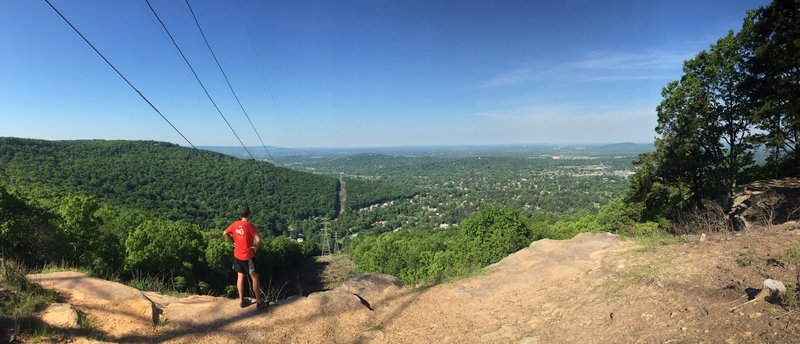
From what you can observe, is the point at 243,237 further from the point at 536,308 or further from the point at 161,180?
the point at 161,180

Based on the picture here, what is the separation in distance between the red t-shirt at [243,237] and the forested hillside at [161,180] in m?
27.7

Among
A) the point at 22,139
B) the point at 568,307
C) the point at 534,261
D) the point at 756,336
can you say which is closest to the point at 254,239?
the point at 568,307

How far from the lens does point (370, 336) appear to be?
6.65m

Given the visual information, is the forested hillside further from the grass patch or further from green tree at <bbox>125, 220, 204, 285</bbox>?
the grass patch

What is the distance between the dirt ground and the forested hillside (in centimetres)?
2767

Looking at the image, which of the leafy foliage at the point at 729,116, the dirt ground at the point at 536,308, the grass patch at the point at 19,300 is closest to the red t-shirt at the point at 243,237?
the dirt ground at the point at 536,308

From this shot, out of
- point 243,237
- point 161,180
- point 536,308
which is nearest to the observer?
point 243,237

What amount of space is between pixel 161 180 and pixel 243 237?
6883 cm

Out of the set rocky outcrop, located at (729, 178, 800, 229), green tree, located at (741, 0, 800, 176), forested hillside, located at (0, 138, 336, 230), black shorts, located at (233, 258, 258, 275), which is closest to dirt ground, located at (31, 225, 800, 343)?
black shorts, located at (233, 258, 258, 275)

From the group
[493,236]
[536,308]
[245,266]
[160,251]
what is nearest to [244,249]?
[245,266]

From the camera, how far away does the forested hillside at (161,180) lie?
46.5 metres

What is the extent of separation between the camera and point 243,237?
7.02 metres

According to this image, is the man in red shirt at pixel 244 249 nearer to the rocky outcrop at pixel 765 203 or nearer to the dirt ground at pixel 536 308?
the dirt ground at pixel 536 308

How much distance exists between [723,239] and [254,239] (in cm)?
1094
